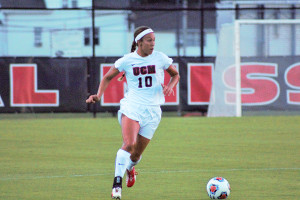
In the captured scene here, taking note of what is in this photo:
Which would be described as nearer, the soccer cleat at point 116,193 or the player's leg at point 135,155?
the soccer cleat at point 116,193

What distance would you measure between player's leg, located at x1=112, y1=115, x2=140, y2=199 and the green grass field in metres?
0.39

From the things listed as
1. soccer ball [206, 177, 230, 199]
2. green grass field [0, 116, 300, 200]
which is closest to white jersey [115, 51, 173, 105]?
green grass field [0, 116, 300, 200]

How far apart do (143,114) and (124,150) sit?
0.61 m

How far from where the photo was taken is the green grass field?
9172 millimetres

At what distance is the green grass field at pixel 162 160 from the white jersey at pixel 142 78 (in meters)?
1.18

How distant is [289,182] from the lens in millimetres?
9688

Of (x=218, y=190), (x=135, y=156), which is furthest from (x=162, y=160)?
(x=218, y=190)

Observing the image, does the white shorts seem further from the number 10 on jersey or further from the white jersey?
the number 10 on jersey

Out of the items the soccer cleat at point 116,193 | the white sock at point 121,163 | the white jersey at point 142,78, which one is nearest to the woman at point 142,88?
the white jersey at point 142,78

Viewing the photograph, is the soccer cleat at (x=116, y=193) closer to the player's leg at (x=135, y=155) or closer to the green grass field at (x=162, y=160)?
the green grass field at (x=162, y=160)

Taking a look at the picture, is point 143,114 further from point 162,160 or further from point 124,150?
point 162,160

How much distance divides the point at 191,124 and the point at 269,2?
703cm

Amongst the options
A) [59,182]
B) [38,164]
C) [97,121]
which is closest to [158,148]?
[38,164]

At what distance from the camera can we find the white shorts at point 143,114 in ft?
29.4
